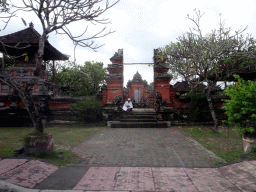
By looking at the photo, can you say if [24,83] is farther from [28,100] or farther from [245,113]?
[245,113]

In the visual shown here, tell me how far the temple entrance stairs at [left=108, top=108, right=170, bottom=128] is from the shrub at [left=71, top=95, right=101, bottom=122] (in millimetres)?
1288

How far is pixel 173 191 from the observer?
381cm

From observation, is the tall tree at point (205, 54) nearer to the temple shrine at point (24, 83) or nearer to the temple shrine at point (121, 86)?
the temple shrine at point (121, 86)

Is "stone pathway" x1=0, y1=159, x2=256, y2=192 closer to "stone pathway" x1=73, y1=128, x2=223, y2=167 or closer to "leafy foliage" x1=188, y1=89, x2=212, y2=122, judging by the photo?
"stone pathway" x1=73, y1=128, x2=223, y2=167

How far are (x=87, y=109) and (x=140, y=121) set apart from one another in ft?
11.6

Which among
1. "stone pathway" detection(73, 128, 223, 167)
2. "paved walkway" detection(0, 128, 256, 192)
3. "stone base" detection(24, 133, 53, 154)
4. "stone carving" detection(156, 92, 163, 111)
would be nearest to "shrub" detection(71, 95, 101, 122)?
"stone carving" detection(156, 92, 163, 111)

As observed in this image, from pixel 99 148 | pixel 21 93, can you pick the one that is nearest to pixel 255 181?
pixel 99 148

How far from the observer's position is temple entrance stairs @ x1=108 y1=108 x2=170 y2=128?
12.9 metres

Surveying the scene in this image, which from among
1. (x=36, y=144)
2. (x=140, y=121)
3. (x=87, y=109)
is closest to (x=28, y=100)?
(x=36, y=144)

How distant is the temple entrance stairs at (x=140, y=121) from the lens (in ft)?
42.2

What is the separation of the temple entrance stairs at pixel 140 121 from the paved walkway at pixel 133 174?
6.35 m

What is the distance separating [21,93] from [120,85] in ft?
32.2

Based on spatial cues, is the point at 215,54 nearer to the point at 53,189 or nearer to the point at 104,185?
the point at 104,185

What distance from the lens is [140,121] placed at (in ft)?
44.4
